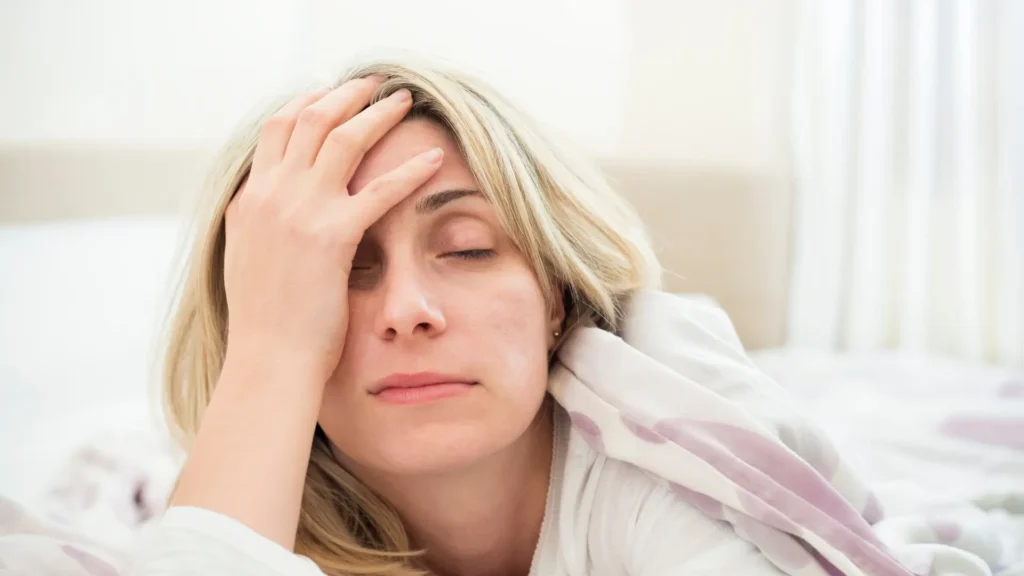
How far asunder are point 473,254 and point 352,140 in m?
0.15

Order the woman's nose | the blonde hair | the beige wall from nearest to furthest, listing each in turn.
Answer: the woman's nose → the blonde hair → the beige wall

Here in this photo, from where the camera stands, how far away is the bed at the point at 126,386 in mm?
1043

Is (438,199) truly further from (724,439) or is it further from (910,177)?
(910,177)

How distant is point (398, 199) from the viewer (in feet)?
2.37

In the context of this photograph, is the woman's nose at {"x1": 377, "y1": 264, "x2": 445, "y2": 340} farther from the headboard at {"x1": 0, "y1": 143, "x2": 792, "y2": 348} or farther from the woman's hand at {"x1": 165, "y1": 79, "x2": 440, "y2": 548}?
the headboard at {"x1": 0, "y1": 143, "x2": 792, "y2": 348}

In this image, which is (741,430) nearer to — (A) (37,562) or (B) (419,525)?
(B) (419,525)

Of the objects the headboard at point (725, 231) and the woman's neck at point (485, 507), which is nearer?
the woman's neck at point (485, 507)

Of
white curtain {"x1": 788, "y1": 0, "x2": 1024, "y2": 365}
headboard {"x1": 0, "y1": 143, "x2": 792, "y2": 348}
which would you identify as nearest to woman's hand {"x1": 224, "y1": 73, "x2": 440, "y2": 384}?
headboard {"x1": 0, "y1": 143, "x2": 792, "y2": 348}

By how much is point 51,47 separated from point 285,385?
83cm

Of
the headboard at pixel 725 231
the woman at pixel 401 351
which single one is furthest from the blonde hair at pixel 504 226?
the headboard at pixel 725 231

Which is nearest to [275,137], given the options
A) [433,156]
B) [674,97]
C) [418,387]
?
[433,156]

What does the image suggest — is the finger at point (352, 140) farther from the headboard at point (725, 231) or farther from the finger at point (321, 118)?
the headboard at point (725, 231)

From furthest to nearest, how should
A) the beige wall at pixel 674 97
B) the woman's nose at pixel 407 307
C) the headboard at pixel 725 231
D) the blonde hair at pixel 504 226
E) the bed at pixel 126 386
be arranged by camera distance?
the headboard at pixel 725 231
the beige wall at pixel 674 97
the bed at pixel 126 386
the blonde hair at pixel 504 226
the woman's nose at pixel 407 307

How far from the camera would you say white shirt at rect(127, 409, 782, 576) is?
58 cm
